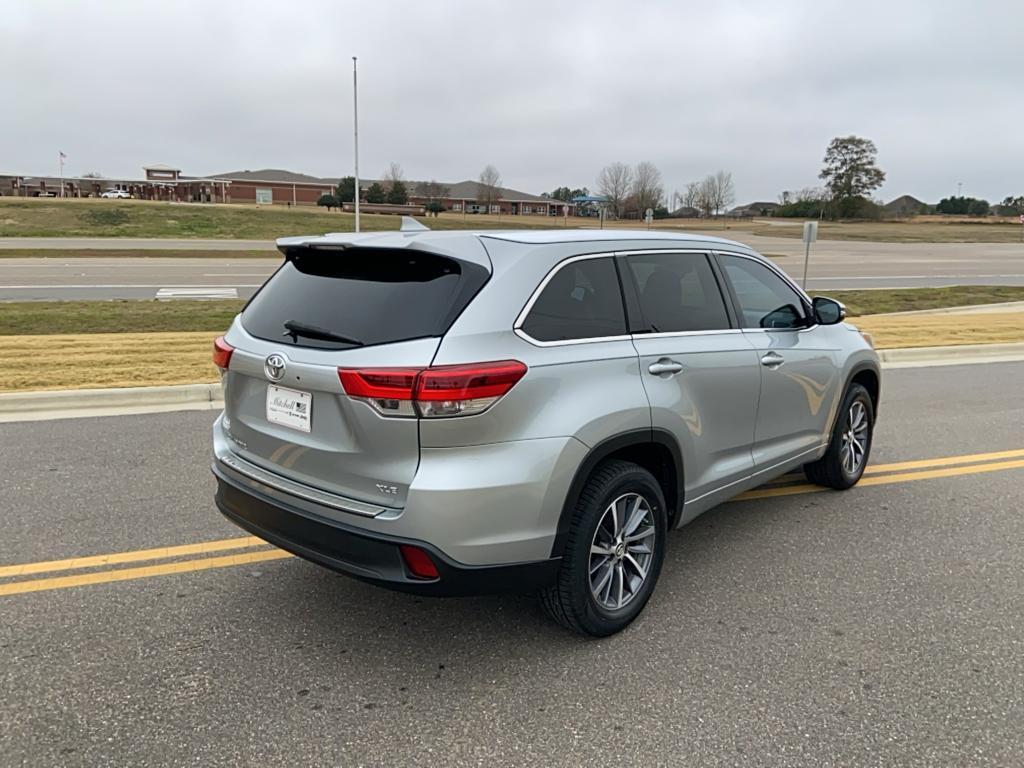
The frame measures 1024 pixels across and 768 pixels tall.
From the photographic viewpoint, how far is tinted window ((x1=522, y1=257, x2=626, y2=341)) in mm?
3109

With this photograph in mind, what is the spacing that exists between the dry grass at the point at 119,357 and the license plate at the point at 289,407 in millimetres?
5137

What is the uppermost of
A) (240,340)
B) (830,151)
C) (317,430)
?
(830,151)

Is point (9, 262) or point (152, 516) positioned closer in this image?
point (152, 516)

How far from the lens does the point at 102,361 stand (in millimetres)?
8547

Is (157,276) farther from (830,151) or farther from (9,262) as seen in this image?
(830,151)

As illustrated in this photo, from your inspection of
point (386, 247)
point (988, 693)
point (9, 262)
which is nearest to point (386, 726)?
point (386, 247)

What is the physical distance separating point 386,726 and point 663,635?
132 cm

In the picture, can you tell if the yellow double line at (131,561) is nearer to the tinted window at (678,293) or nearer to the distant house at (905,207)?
the tinted window at (678,293)

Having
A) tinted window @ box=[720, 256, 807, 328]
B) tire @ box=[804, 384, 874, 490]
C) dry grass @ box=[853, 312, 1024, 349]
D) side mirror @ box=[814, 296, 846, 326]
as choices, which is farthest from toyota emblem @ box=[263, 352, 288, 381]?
dry grass @ box=[853, 312, 1024, 349]

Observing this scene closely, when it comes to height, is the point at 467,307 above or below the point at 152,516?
above

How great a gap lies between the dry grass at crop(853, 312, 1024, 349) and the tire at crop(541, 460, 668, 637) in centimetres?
906

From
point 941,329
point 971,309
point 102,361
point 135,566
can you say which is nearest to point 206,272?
point 102,361

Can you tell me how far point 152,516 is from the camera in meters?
4.63

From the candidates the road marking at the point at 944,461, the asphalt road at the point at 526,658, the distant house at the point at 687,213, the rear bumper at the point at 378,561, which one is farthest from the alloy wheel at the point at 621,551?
the distant house at the point at 687,213
